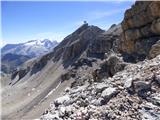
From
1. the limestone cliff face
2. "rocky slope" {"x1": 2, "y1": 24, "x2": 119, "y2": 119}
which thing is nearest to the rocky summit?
the limestone cliff face

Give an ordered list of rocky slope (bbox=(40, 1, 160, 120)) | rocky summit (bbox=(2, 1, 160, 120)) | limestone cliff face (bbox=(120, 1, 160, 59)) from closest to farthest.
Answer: rocky slope (bbox=(40, 1, 160, 120)) → rocky summit (bbox=(2, 1, 160, 120)) → limestone cliff face (bbox=(120, 1, 160, 59))

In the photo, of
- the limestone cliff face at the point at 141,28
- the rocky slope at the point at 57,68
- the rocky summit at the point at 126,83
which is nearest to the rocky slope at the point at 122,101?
the rocky summit at the point at 126,83

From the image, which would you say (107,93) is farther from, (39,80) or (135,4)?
(39,80)

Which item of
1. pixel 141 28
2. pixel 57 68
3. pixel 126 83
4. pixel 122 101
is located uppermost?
pixel 141 28

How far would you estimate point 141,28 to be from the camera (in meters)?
39.4

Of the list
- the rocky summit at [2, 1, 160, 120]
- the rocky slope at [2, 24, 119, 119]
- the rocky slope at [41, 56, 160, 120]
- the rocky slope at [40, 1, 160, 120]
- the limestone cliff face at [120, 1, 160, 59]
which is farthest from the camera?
the rocky slope at [2, 24, 119, 119]

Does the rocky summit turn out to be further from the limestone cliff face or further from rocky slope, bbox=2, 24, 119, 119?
rocky slope, bbox=2, 24, 119, 119

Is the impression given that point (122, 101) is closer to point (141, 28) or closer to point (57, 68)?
point (141, 28)

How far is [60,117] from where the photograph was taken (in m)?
24.2

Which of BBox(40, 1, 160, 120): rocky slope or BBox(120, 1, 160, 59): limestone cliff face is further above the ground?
BBox(120, 1, 160, 59): limestone cliff face

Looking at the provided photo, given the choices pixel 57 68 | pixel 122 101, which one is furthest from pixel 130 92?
pixel 57 68

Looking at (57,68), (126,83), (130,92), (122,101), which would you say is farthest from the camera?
(57,68)

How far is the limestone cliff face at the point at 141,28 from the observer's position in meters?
36.4

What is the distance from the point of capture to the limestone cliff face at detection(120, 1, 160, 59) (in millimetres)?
36406
